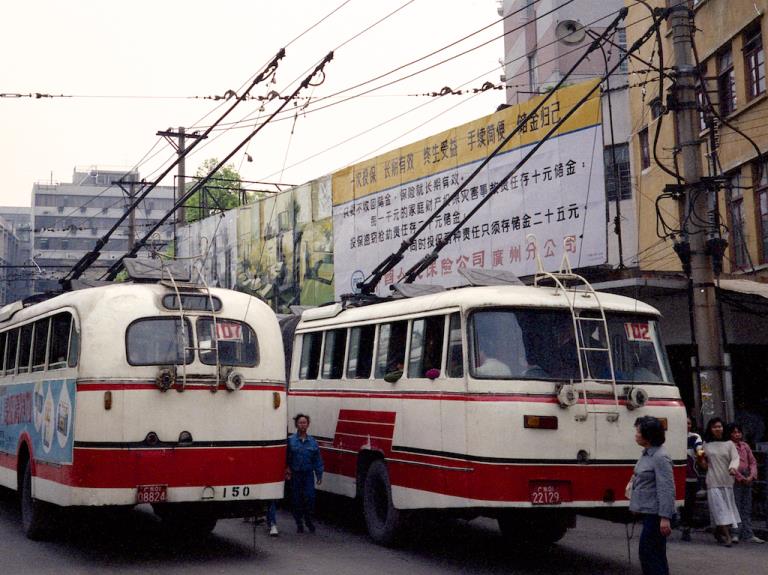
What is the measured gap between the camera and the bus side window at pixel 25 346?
1347cm

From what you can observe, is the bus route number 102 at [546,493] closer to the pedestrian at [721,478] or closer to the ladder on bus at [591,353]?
the ladder on bus at [591,353]

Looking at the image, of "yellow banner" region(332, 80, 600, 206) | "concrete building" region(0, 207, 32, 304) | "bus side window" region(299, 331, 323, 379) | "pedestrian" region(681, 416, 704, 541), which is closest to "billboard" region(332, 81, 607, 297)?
"yellow banner" region(332, 80, 600, 206)

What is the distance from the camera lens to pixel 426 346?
1169 centimetres

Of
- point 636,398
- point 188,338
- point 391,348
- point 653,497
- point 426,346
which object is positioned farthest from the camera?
point 391,348

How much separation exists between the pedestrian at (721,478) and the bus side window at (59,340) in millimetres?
7923

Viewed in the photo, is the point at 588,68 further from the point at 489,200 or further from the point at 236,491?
the point at 236,491

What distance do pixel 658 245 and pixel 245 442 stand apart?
584 inches

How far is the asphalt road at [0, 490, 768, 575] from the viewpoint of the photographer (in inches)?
428

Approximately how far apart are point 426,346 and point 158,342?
2.94 meters

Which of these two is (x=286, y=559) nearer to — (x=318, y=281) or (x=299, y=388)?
(x=299, y=388)

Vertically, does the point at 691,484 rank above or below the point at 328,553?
above

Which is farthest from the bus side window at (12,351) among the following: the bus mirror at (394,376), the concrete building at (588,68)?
the concrete building at (588,68)

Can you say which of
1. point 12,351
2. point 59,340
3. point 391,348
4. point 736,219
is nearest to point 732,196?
point 736,219

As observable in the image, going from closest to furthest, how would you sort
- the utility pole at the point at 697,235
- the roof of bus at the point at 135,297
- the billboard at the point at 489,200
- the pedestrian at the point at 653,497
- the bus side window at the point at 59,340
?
1. the pedestrian at the point at 653,497
2. the roof of bus at the point at 135,297
3. the bus side window at the point at 59,340
4. the utility pole at the point at 697,235
5. the billboard at the point at 489,200
